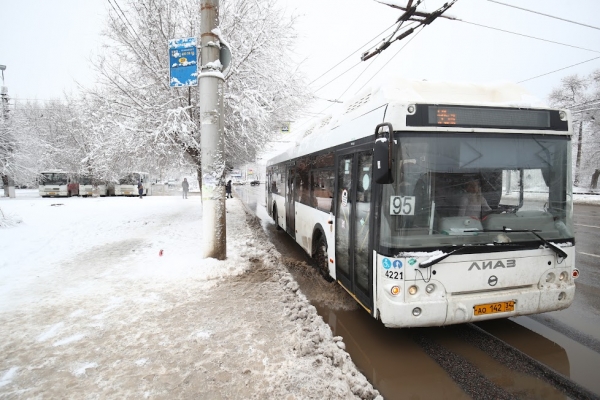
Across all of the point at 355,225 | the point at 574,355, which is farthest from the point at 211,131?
the point at 574,355

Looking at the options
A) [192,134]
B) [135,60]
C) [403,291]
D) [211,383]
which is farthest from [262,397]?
[135,60]

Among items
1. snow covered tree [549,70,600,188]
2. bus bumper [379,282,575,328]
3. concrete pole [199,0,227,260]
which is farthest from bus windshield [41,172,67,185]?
snow covered tree [549,70,600,188]

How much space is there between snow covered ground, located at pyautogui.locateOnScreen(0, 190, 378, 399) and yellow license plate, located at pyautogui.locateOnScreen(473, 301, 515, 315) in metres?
1.51

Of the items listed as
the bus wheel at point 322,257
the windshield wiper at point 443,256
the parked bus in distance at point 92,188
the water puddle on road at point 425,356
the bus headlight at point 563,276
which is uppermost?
the parked bus in distance at point 92,188

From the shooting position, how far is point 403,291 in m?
3.43

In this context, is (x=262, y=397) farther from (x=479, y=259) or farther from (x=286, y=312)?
(x=479, y=259)

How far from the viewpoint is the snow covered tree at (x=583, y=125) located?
103 ft

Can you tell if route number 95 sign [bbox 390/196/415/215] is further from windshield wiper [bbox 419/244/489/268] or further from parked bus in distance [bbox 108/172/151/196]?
parked bus in distance [bbox 108/172/151/196]

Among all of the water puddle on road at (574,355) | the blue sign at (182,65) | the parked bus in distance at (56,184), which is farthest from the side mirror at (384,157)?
the parked bus in distance at (56,184)

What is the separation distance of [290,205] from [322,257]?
2939 mm

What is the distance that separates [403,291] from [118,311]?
403 centimetres

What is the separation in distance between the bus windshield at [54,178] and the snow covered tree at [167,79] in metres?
26.1

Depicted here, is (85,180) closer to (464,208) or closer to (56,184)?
(56,184)

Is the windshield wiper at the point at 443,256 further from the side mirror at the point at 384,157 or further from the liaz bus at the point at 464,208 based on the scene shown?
the side mirror at the point at 384,157
